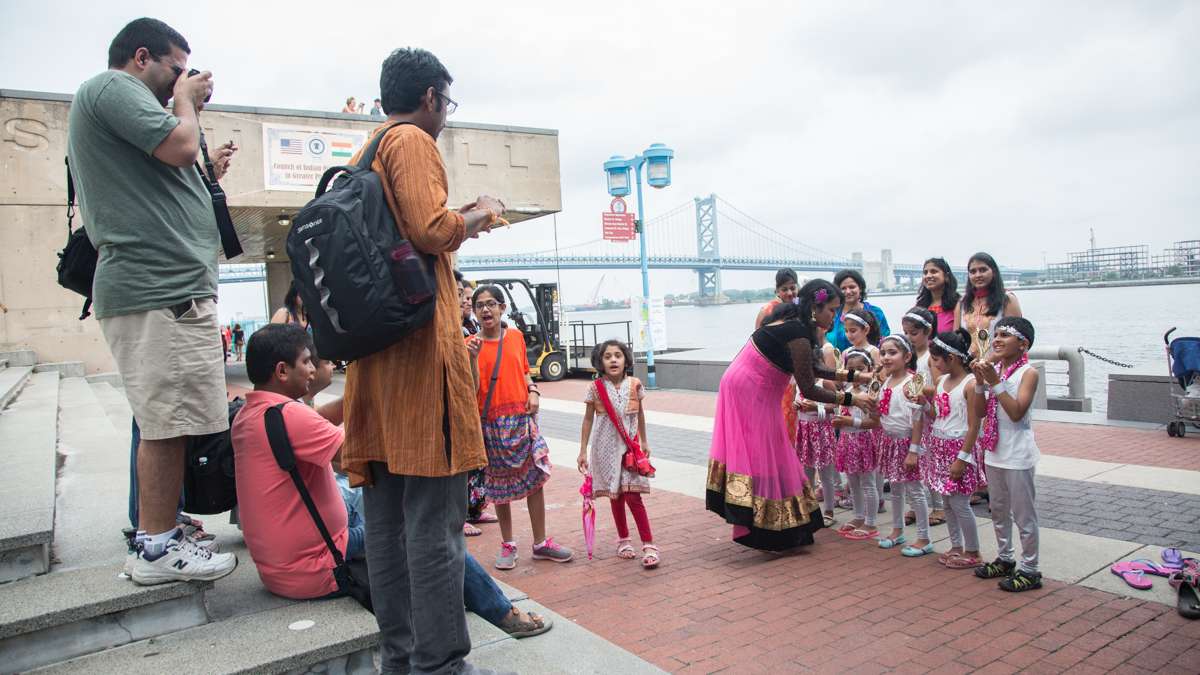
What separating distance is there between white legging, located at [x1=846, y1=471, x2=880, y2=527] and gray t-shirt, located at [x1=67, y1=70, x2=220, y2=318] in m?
4.07

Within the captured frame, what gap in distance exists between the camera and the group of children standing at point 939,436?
392cm

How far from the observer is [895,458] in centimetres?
476

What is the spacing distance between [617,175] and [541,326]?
4.60 m

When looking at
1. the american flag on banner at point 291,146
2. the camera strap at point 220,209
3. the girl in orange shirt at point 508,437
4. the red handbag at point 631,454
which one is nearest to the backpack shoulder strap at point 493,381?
the girl in orange shirt at point 508,437

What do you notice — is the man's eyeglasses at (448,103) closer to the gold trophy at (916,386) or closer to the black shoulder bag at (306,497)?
the black shoulder bag at (306,497)

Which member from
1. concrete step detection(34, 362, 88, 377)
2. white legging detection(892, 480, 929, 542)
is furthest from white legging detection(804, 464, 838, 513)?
concrete step detection(34, 362, 88, 377)

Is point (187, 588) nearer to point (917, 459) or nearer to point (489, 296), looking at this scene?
point (489, 296)

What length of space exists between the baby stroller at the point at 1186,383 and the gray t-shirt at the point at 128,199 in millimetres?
8292

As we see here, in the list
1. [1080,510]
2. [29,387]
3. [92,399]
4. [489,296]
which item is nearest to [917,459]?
[1080,510]

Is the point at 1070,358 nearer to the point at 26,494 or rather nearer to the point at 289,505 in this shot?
the point at 289,505

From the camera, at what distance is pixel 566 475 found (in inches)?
281

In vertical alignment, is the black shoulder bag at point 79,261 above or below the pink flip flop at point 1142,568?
above

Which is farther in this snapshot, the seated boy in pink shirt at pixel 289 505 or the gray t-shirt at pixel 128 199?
the seated boy in pink shirt at pixel 289 505

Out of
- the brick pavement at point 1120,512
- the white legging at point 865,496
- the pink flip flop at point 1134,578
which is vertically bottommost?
the pink flip flop at point 1134,578
